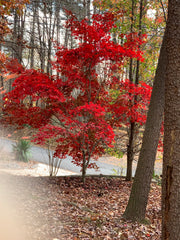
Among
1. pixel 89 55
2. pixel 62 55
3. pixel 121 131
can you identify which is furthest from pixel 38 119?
pixel 121 131

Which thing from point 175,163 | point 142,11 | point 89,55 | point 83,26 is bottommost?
point 175,163

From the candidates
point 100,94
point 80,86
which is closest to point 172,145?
point 80,86

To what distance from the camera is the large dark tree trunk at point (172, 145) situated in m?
→ 2.53

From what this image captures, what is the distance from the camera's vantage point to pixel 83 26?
5.09 m

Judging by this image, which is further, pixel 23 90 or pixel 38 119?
pixel 38 119

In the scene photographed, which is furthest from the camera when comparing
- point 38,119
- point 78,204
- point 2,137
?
point 2,137

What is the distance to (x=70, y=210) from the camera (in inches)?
177

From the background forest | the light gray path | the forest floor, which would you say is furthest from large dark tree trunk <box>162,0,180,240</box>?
the light gray path

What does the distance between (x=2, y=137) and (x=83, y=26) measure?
9646 millimetres

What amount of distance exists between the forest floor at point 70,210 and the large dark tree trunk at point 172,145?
1328 mm

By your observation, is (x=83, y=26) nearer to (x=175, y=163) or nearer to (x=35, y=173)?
(x=175, y=163)

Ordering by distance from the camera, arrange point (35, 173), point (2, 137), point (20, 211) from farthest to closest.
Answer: point (2, 137)
point (35, 173)
point (20, 211)

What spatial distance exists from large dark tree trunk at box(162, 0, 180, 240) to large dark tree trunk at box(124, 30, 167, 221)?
4.54 ft

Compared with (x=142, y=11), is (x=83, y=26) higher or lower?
lower
